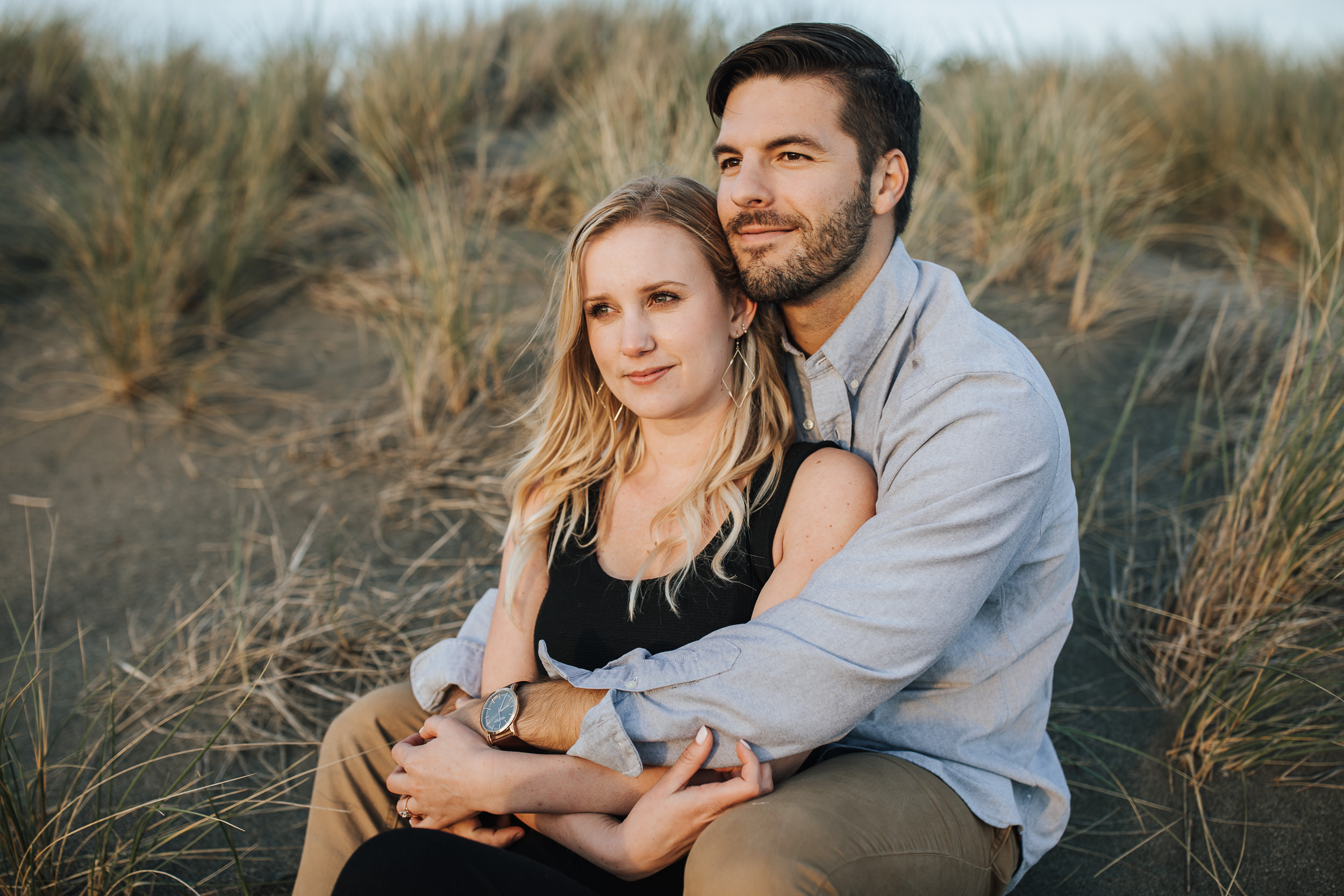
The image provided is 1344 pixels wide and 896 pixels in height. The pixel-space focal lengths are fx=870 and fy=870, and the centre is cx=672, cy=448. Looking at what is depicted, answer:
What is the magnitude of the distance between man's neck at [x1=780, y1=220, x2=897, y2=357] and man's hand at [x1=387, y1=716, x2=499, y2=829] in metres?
1.28

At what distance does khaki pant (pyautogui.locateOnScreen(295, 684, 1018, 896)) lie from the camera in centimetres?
149

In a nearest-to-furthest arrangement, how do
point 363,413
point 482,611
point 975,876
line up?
point 975,876, point 482,611, point 363,413

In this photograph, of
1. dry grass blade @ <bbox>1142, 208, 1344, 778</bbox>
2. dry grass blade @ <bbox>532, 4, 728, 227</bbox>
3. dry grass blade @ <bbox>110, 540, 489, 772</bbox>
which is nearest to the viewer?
dry grass blade @ <bbox>1142, 208, 1344, 778</bbox>

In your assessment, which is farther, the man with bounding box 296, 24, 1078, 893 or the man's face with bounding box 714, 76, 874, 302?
the man's face with bounding box 714, 76, 874, 302

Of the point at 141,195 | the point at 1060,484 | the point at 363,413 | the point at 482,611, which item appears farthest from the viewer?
the point at 141,195

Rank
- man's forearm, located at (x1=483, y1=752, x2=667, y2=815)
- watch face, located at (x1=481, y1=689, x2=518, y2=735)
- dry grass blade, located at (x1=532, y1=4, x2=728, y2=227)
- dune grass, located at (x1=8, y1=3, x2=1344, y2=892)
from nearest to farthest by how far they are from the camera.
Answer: man's forearm, located at (x1=483, y1=752, x2=667, y2=815) < watch face, located at (x1=481, y1=689, x2=518, y2=735) < dune grass, located at (x1=8, y1=3, x2=1344, y2=892) < dry grass blade, located at (x1=532, y1=4, x2=728, y2=227)

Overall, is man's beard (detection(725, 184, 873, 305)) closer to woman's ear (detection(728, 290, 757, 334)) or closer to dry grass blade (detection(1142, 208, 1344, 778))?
woman's ear (detection(728, 290, 757, 334))

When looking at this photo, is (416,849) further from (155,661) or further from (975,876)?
(155,661)

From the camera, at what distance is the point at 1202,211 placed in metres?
6.20

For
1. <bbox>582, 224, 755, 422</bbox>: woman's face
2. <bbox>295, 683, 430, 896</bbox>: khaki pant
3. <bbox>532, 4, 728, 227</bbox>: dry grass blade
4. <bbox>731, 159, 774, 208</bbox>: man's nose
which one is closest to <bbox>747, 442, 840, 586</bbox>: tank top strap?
<bbox>582, 224, 755, 422</bbox>: woman's face

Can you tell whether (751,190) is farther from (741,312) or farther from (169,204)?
(169,204)

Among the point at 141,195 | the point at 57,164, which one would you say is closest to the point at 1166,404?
the point at 141,195

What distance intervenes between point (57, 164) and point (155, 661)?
4.43m

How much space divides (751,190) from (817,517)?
2.78 ft
